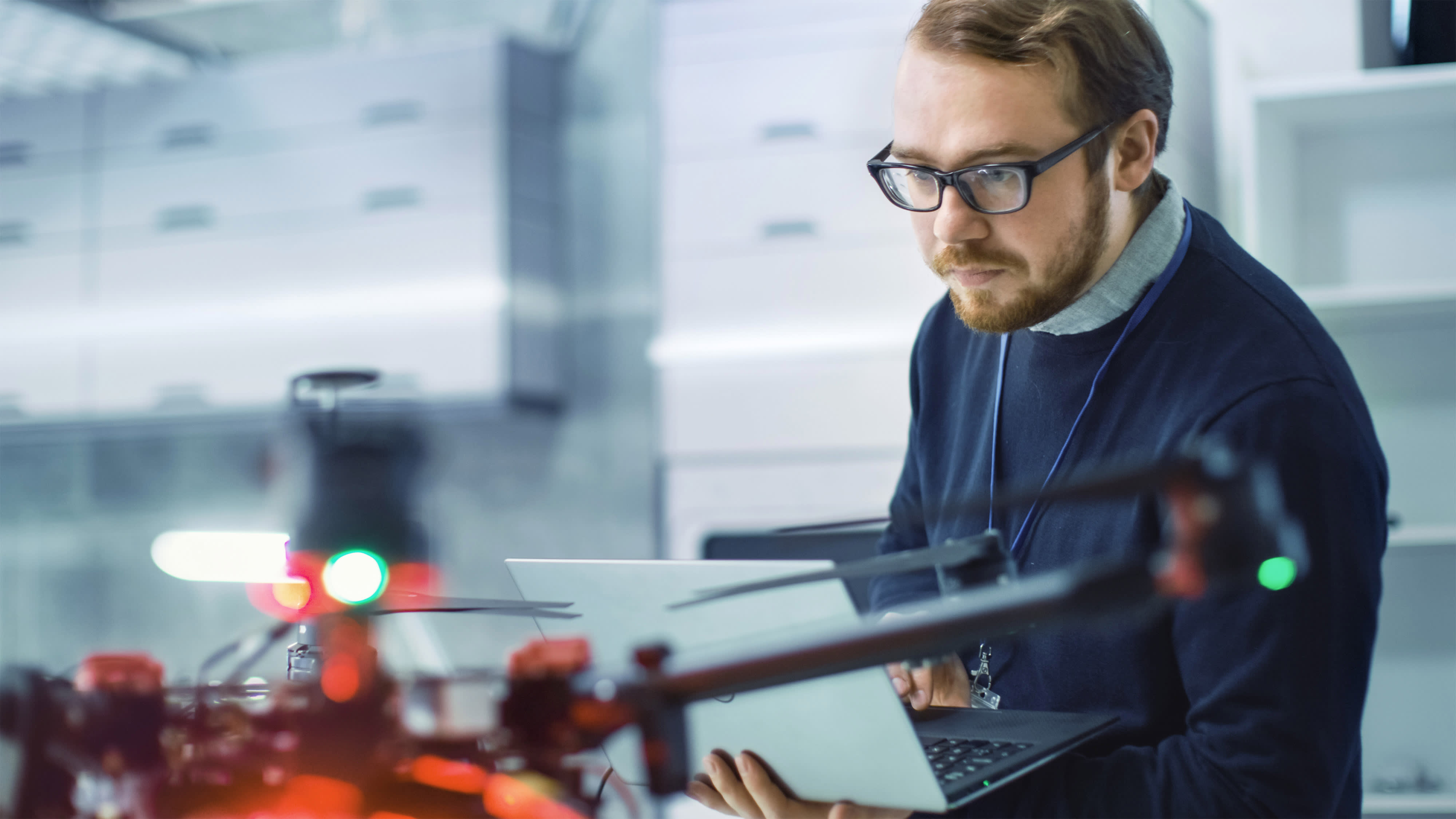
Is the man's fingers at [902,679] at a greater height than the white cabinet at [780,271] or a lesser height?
lesser

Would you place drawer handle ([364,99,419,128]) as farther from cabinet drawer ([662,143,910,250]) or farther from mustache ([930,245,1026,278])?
mustache ([930,245,1026,278])

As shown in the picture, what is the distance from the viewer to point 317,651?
0.78 meters

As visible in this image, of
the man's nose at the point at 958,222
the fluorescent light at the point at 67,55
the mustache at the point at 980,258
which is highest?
the fluorescent light at the point at 67,55

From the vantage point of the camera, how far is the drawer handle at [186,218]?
2.87 m

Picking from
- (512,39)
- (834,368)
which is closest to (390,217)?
(512,39)

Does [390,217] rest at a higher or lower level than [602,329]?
higher

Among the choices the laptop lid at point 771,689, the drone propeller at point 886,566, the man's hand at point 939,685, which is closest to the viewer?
the drone propeller at point 886,566

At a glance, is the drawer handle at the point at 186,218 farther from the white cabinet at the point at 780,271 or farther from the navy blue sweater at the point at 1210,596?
the navy blue sweater at the point at 1210,596

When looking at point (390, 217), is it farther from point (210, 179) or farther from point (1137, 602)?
point (1137, 602)

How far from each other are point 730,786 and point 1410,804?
142 cm

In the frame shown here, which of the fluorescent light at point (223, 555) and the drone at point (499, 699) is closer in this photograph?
the drone at point (499, 699)

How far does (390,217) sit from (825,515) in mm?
1276

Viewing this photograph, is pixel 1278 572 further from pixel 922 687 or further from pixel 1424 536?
pixel 1424 536

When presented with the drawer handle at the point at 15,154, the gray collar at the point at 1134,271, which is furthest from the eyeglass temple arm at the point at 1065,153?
the drawer handle at the point at 15,154
